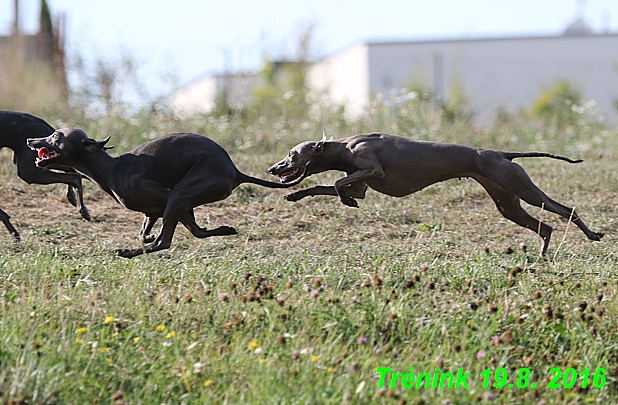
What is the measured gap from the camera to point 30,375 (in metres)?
4.24

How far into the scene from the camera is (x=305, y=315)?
5164 mm

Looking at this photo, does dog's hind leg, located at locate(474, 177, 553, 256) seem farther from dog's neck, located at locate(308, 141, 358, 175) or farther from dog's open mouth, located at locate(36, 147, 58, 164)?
dog's open mouth, located at locate(36, 147, 58, 164)

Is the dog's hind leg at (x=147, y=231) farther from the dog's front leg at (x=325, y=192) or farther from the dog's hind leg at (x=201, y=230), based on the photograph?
the dog's front leg at (x=325, y=192)

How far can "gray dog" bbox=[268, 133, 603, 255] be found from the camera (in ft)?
22.9

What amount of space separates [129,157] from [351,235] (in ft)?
8.09

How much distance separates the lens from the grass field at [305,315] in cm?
442

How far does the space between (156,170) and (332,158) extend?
1391 millimetres

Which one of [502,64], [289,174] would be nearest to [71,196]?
[289,174]

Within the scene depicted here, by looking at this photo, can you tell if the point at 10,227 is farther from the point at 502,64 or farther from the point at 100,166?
the point at 502,64

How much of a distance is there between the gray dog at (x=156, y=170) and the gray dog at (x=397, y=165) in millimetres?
574

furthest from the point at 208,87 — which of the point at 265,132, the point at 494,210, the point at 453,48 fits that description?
the point at 494,210

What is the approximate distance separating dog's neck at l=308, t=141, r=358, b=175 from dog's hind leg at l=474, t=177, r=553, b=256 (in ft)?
3.49

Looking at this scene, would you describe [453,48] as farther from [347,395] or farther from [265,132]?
[347,395]

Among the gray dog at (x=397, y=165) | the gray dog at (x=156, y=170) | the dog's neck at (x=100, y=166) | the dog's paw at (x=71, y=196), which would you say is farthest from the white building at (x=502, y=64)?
the dog's neck at (x=100, y=166)
